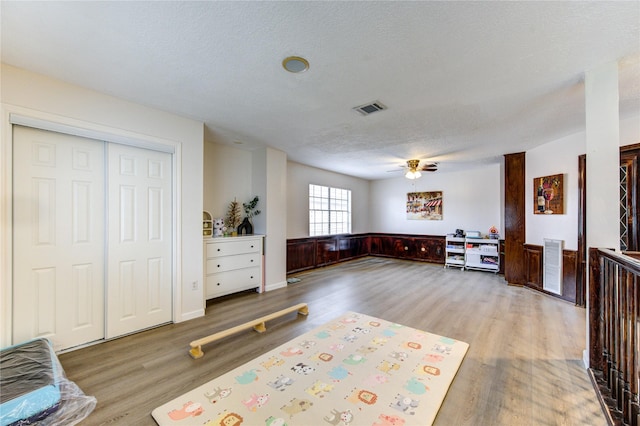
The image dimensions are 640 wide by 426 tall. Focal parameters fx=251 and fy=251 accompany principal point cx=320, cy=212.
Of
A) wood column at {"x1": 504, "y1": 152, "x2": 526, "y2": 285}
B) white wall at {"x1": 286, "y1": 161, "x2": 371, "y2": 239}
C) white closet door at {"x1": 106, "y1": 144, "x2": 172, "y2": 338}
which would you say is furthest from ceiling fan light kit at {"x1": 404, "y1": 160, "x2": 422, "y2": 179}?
white closet door at {"x1": 106, "y1": 144, "x2": 172, "y2": 338}

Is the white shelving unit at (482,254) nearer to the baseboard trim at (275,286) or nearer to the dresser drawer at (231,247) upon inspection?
the baseboard trim at (275,286)

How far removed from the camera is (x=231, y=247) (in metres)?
4.22

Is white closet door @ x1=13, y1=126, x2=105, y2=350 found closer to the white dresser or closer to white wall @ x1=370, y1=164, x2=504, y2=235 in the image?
the white dresser

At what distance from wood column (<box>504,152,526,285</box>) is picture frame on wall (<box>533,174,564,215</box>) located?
0.27 m

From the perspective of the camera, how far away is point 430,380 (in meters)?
2.08

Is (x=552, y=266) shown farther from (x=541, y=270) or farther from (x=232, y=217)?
(x=232, y=217)

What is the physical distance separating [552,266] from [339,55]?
4.98m

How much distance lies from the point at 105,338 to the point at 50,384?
1170 mm

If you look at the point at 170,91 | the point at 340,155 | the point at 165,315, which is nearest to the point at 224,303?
the point at 165,315

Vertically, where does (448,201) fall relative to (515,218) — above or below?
above

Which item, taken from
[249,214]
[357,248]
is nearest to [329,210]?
[357,248]

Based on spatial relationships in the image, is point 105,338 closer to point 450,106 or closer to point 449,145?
point 450,106

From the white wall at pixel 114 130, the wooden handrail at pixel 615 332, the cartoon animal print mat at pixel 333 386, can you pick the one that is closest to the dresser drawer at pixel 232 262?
the white wall at pixel 114 130

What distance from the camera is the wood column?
4.96m
